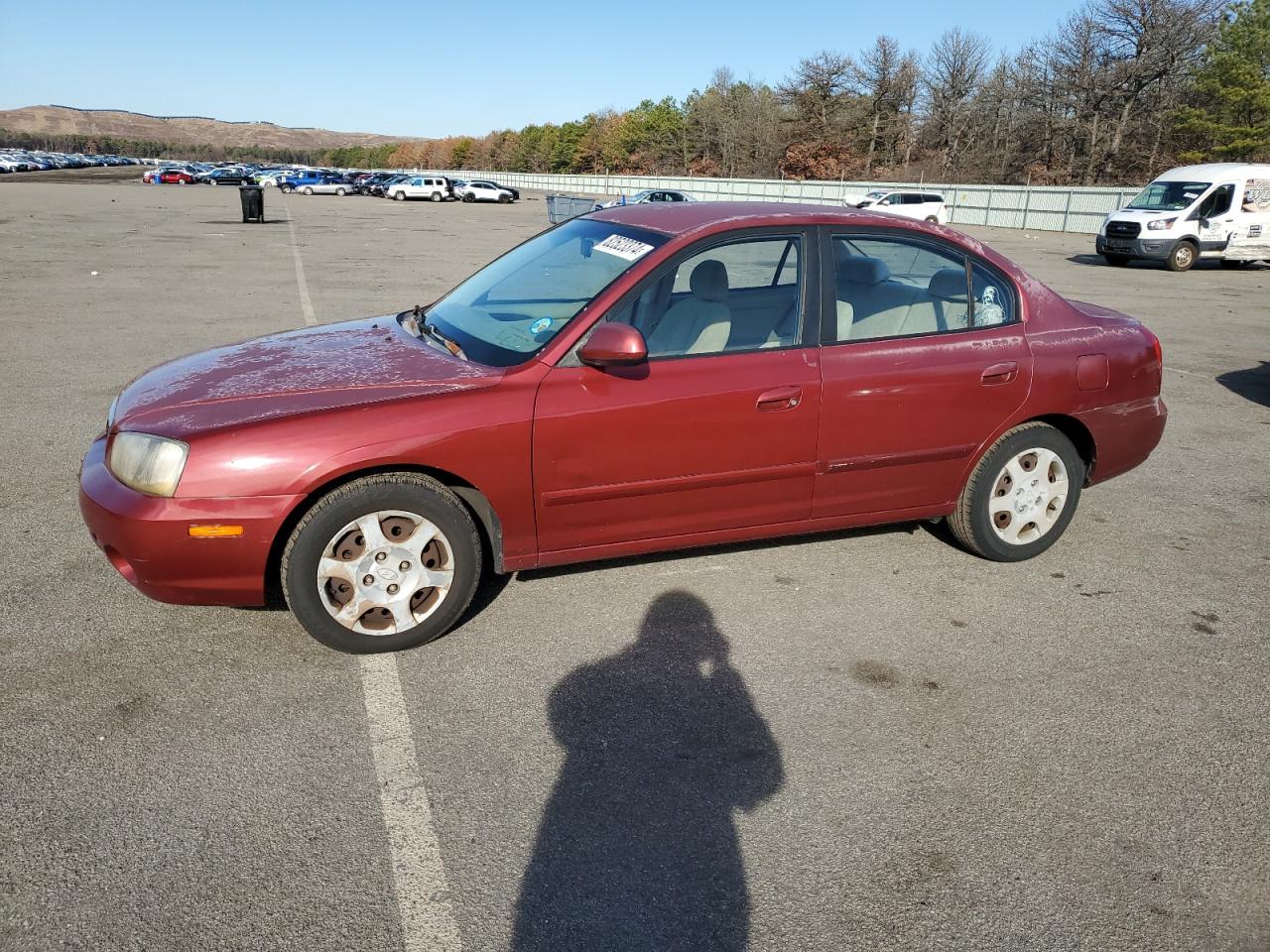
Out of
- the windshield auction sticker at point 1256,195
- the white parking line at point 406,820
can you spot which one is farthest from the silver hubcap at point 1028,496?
the windshield auction sticker at point 1256,195

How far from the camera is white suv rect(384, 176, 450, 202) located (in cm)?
5919

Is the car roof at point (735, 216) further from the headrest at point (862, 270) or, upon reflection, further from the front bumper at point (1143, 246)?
the front bumper at point (1143, 246)

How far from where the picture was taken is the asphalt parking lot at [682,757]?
2398 mm

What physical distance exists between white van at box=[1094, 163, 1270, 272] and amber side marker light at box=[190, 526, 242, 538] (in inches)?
909

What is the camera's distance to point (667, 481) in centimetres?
384

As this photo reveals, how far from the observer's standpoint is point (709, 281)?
4.11 m

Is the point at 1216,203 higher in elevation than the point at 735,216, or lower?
lower

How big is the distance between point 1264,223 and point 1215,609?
71.8ft

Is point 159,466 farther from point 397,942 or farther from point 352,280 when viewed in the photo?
point 352,280

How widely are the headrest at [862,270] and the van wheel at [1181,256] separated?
20.8 meters

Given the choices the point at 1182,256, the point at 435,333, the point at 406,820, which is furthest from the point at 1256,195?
the point at 406,820

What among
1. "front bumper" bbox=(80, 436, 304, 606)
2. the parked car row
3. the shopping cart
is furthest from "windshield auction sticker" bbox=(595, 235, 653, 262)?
the parked car row

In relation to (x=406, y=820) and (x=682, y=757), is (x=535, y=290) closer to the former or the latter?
(x=682, y=757)

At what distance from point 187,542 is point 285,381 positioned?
2.47 feet
